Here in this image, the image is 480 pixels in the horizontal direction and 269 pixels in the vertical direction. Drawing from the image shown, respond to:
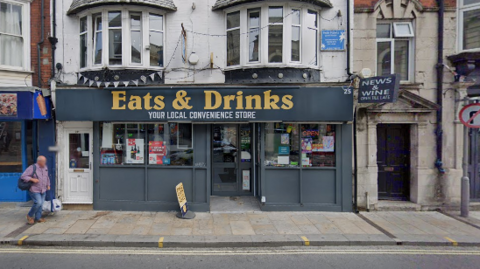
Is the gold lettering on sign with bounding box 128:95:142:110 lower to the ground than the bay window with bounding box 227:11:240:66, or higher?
lower

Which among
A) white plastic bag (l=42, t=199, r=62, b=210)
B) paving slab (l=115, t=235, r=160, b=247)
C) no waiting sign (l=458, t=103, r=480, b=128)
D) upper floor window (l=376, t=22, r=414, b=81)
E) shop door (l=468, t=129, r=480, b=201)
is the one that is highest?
upper floor window (l=376, t=22, r=414, b=81)

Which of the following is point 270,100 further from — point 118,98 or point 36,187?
point 36,187

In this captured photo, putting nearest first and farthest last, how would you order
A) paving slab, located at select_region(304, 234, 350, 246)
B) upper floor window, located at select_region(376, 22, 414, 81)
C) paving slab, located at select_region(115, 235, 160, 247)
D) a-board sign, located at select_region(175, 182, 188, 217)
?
paving slab, located at select_region(115, 235, 160, 247) < paving slab, located at select_region(304, 234, 350, 246) < a-board sign, located at select_region(175, 182, 188, 217) < upper floor window, located at select_region(376, 22, 414, 81)

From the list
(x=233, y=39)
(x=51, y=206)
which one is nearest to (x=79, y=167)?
(x=51, y=206)

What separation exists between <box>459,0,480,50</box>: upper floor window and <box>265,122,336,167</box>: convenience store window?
4.79m

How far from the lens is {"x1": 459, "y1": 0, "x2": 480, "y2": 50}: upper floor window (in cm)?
798

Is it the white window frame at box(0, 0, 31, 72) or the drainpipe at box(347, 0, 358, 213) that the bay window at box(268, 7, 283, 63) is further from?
the white window frame at box(0, 0, 31, 72)

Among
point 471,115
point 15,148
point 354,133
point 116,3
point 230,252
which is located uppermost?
point 116,3

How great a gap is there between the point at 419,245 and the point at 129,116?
7862 mm

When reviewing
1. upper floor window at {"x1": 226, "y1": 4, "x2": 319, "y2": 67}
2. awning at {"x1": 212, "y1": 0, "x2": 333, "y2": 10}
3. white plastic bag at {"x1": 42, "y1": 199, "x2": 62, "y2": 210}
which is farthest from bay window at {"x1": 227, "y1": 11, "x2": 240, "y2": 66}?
white plastic bag at {"x1": 42, "y1": 199, "x2": 62, "y2": 210}

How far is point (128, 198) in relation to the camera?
796 centimetres

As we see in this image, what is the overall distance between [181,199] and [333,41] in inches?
250

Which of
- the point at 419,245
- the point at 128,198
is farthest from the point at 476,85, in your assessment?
the point at 128,198

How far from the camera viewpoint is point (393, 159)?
335 inches
